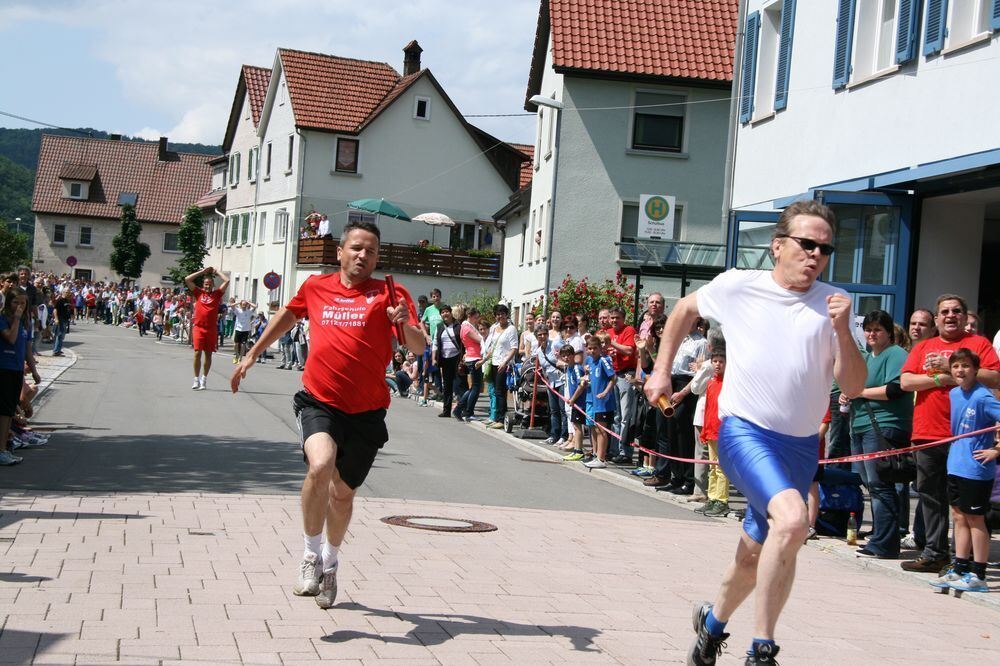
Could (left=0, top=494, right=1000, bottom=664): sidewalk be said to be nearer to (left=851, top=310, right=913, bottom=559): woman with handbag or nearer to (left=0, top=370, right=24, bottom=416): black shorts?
(left=851, top=310, right=913, bottom=559): woman with handbag

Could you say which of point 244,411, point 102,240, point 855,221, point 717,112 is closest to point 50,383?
point 244,411

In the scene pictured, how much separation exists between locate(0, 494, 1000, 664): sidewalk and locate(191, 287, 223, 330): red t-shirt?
512 inches

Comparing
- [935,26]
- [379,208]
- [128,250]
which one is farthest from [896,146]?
[128,250]

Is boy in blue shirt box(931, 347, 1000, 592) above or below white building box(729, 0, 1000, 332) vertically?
below

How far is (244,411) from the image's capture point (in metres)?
20.0

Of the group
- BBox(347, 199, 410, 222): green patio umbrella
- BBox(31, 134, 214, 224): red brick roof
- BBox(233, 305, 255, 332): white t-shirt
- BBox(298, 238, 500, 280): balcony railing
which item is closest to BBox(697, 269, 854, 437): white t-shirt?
BBox(233, 305, 255, 332): white t-shirt

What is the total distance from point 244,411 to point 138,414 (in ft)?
6.37

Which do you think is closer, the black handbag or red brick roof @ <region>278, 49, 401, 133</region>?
the black handbag

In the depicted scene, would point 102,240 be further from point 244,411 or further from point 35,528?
point 35,528

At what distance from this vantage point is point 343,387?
665cm

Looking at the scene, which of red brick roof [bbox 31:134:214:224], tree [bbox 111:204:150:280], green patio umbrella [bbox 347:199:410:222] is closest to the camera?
green patio umbrella [bbox 347:199:410:222]

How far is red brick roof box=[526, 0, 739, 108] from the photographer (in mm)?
35031

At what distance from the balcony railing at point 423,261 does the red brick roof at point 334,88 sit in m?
6.97

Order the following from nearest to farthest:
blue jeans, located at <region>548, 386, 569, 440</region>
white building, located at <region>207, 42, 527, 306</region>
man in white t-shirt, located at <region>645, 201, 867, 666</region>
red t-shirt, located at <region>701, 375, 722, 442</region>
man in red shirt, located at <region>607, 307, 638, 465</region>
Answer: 1. man in white t-shirt, located at <region>645, 201, 867, 666</region>
2. red t-shirt, located at <region>701, 375, 722, 442</region>
3. man in red shirt, located at <region>607, 307, 638, 465</region>
4. blue jeans, located at <region>548, 386, 569, 440</region>
5. white building, located at <region>207, 42, 527, 306</region>
